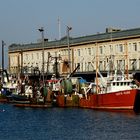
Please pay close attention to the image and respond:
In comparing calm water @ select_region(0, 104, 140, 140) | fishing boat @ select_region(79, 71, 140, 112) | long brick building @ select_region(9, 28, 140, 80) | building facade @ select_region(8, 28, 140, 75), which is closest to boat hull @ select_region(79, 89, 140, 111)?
fishing boat @ select_region(79, 71, 140, 112)

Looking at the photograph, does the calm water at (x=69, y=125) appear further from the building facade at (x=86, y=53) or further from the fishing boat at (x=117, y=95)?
the building facade at (x=86, y=53)

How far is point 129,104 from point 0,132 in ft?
103

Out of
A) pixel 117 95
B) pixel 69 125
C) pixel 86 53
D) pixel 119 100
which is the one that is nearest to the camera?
pixel 69 125

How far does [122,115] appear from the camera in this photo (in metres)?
88.2

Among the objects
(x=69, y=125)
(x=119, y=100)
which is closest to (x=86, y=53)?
(x=119, y=100)

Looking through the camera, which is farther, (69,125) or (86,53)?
(86,53)

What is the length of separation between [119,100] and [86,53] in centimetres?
5948

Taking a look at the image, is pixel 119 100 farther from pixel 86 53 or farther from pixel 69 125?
pixel 86 53

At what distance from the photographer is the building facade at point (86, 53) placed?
140m

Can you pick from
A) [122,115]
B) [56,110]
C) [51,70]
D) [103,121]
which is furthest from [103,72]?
[103,121]

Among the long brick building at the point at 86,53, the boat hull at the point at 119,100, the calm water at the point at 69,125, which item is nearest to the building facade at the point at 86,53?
the long brick building at the point at 86,53

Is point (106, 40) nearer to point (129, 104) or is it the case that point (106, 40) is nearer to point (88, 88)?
point (88, 88)

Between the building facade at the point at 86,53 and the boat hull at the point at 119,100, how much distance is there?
78.0ft

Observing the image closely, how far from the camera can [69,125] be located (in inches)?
2975
